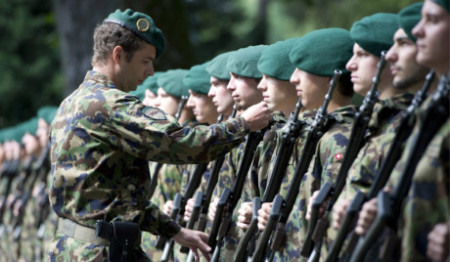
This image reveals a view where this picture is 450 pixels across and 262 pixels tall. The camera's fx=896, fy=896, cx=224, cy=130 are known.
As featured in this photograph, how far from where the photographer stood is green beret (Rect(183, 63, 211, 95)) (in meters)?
7.38

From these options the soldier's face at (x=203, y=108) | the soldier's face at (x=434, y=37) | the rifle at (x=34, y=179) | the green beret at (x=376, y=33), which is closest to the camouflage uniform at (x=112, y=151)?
the green beret at (x=376, y=33)

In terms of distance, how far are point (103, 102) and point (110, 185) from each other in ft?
1.61

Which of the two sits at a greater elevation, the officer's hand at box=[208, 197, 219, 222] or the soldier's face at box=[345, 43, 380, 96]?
the soldier's face at box=[345, 43, 380, 96]

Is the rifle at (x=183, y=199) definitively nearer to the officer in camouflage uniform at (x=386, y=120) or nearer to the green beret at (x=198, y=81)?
the green beret at (x=198, y=81)

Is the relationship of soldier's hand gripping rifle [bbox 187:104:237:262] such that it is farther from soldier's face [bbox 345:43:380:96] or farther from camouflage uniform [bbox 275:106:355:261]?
soldier's face [bbox 345:43:380:96]

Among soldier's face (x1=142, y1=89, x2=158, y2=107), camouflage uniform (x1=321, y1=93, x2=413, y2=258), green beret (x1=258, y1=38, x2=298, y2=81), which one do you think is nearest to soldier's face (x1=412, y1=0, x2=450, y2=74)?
camouflage uniform (x1=321, y1=93, x2=413, y2=258)

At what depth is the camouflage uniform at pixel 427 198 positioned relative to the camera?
3.67 meters

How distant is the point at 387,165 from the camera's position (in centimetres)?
424

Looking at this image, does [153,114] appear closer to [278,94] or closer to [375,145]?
[278,94]

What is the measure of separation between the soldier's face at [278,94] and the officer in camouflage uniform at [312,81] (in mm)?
314

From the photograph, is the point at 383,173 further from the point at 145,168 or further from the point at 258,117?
the point at 145,168

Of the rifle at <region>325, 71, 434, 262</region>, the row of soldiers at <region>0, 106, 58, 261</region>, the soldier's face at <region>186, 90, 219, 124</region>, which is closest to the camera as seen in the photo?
the rifle at <region>325, 71, 434, 262</region>

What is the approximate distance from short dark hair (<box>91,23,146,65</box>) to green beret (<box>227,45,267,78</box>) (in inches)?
35.4

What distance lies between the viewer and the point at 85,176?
523 centimetres
